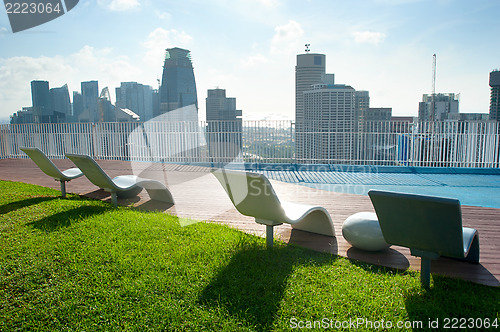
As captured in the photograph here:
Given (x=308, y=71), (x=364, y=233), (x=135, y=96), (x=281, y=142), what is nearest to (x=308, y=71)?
(x=308, y=71)

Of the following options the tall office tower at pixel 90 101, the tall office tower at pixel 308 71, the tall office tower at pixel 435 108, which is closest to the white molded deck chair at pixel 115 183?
the tall office tower at pixel 90 101

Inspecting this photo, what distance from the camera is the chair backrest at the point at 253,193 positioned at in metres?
3.49

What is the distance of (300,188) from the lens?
8188mm

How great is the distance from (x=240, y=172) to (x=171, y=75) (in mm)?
19587

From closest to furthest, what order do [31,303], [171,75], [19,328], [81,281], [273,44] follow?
[19,328] → [31,303] → [81,281] → [273,44] → [171,75]

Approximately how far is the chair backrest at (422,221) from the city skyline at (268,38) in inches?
290

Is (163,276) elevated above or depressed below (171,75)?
below

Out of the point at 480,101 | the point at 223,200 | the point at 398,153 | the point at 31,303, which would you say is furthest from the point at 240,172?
the point at 480,101

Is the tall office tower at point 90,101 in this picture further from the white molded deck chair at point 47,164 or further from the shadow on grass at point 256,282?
the shadow on grass at point 256,282

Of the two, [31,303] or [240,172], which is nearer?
[31,303]

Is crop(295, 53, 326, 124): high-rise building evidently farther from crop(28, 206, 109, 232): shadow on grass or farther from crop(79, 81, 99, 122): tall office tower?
crop(28, 206, 109, 232): shadow on grass

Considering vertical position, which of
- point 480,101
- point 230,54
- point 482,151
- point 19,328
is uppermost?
point 230,54

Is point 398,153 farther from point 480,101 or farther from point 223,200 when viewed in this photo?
point 223,200

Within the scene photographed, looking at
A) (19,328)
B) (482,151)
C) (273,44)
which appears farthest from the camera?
(482,151)
